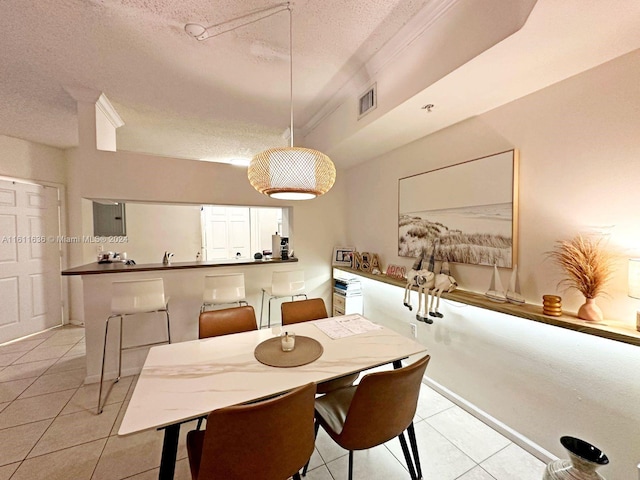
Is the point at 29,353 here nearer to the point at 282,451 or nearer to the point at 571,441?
the point at 282,451

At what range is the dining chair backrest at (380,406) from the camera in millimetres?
1140

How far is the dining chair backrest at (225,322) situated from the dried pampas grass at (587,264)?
2.07 metres

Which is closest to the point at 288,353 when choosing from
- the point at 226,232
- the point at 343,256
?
the point at 343,256

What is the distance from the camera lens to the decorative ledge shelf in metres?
1.22

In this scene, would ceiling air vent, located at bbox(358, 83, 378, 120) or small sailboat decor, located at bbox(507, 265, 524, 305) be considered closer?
small sailboat decor, located at bbox(507, 265, 524, 305)

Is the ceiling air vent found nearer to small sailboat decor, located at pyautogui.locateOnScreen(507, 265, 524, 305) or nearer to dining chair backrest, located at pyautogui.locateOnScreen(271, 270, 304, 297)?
small sailboat decor, located at pyautogui.locateOnScreen(507, 265, 524, 305)

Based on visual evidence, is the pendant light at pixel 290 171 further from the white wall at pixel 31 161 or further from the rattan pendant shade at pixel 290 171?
the white wall at pixel 31 161

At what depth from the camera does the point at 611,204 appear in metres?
1.40

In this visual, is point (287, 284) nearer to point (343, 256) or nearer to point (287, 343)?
point (343, 256)

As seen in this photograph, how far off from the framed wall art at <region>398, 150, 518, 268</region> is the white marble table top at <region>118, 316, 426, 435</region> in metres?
0.96

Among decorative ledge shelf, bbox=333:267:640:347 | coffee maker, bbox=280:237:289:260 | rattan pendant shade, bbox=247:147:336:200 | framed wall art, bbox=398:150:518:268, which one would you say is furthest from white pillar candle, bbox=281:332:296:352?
coffee maker, bbox=280:237:289:260

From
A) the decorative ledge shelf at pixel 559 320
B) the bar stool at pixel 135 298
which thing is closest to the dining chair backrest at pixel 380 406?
the decorative ledge shelf at pixel 559 320

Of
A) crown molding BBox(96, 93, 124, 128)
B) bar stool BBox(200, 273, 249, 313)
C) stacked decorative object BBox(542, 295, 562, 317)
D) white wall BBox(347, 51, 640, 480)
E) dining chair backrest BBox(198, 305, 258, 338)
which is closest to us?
white wall BBox(347, 51, 640, 480)

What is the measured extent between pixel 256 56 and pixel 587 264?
8.46ft
